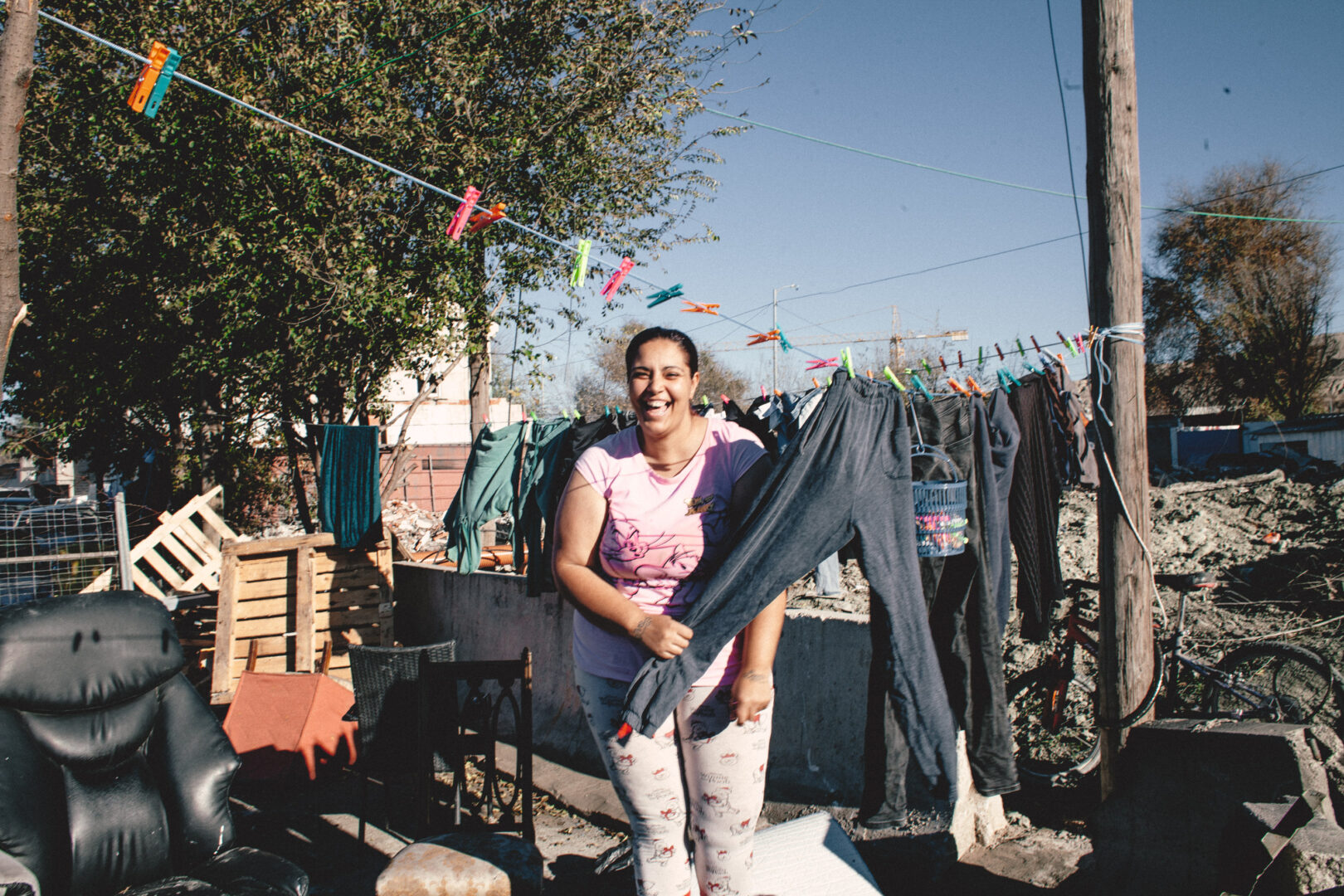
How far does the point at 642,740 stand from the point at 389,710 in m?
2.95

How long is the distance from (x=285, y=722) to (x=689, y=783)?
4607 millimetres

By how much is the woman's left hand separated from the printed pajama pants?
0.06 meters

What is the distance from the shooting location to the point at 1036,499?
3.15 meters

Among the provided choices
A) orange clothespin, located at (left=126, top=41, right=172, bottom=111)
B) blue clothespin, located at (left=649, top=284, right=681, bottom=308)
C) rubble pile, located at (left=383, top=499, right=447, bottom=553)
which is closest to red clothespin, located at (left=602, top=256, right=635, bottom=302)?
blue clothespin, located at (left=649, top=284, right=681, bottom=308)

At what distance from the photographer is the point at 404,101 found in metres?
9.47

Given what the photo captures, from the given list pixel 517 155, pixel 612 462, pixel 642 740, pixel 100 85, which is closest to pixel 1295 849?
pixel 642 740

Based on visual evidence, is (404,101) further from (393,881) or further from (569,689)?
(393,881)

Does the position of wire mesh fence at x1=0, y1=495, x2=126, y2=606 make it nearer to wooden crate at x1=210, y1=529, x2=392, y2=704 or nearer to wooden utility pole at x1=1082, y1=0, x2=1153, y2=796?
wooden crate at x1=210, y1=529, x2=392, y2=704

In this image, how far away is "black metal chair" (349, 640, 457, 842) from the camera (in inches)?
181

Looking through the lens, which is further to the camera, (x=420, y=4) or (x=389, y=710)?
(x=420, y=4)

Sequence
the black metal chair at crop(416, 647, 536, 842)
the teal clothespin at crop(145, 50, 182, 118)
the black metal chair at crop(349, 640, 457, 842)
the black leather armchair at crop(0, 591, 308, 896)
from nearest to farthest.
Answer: the black leather armchair at crop(0, 591, 308, 896), the black metal chair at crop(416, 647, 536, 842), the black metal chair at crop(349, 640, 457, 842), the teal clothespin at crop(145, 50, 182, 118)

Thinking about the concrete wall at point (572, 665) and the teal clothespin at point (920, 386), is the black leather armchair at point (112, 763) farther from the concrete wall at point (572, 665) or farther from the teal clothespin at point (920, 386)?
the teal clothespin at point (920, 386)

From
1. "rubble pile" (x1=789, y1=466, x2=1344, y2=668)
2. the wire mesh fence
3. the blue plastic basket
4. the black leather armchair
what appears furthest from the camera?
the wire mesh fence

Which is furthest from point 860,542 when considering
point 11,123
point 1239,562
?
point 1239,562
